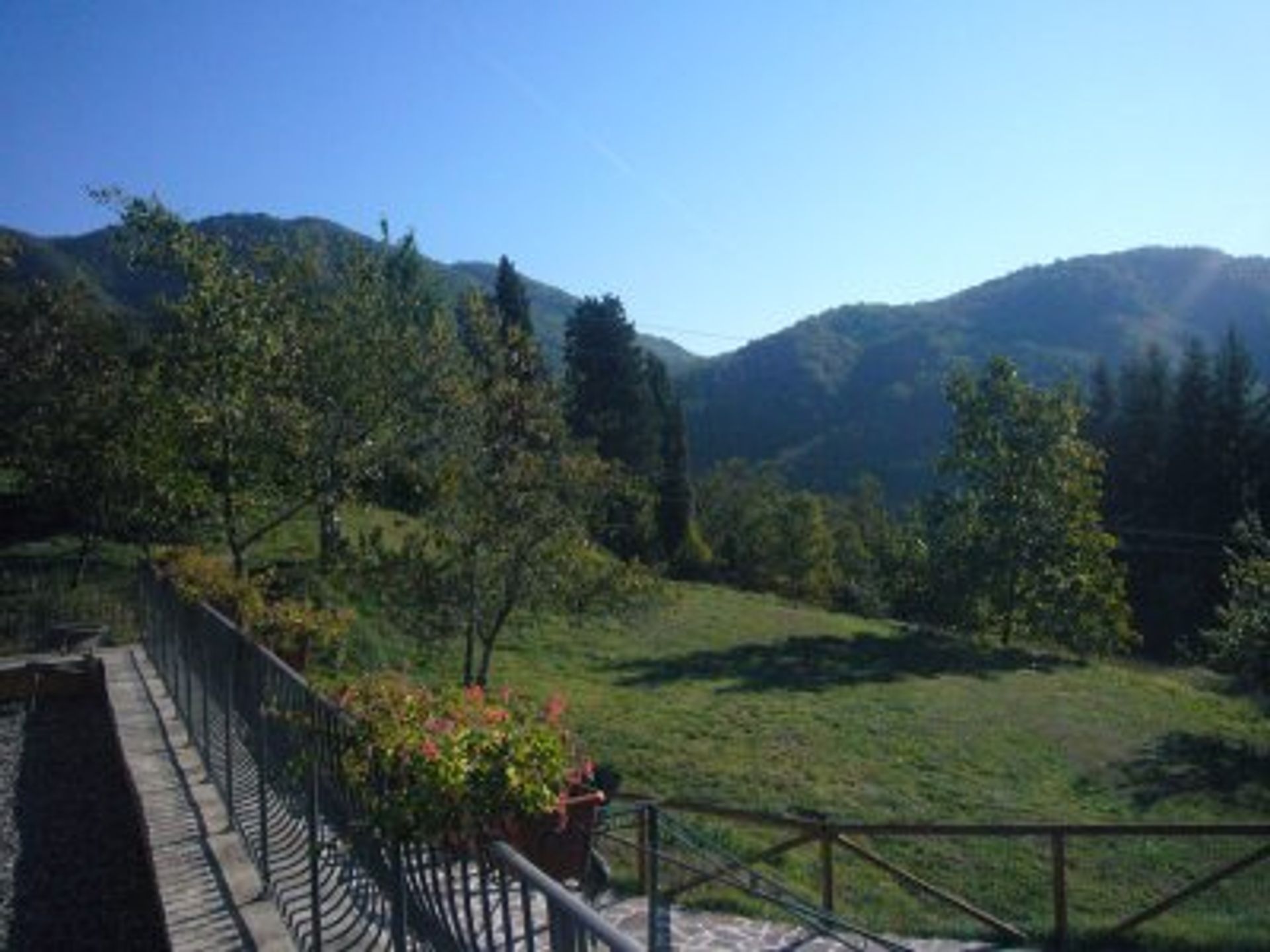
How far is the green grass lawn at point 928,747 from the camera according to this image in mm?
14773

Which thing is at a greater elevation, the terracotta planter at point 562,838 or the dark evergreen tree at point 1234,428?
the dark evergreen tree at point 1234,428

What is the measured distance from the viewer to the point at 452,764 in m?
4.27

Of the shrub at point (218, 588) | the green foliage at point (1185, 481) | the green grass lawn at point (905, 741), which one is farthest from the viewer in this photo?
the green foliage at point (1185, 481)

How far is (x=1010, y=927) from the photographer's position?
11125mm

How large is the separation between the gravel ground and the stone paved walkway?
20cm

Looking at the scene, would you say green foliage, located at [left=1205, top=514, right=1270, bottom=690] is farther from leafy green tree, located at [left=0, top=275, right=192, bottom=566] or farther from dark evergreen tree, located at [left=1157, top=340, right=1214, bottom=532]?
dark evergreen tree, located at [left=1157, top=340, right=1214, bottom=532]

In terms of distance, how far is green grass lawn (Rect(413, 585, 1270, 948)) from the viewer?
1477cm

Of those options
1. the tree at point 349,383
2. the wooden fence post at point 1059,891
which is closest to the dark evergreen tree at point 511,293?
the tree at point 349,383

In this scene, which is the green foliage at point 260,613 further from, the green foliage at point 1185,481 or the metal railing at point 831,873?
the green foliage at point 1185,481

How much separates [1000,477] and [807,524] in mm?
27384

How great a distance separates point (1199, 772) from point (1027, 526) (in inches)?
679

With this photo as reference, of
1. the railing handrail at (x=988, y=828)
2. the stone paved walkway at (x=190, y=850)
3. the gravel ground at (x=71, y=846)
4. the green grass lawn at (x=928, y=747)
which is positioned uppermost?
the stone paved walkway at (x=190, y=850)

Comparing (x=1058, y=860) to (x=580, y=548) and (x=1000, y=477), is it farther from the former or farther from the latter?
(x=1000, y=477)

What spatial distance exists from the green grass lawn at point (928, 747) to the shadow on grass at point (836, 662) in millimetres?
97
